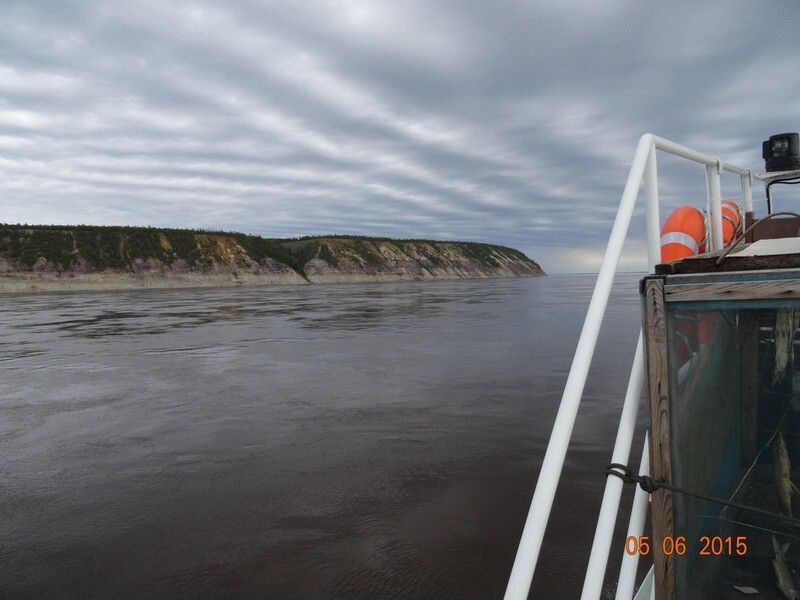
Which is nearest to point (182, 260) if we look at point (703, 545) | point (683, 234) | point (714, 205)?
point (683, 234)

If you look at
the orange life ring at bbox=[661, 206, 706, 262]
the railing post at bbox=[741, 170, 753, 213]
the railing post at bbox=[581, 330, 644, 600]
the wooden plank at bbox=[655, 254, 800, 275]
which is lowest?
the railing post at bbox=[581, 330, 644, 600]

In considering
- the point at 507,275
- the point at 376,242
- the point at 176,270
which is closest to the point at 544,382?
the point at 176,270

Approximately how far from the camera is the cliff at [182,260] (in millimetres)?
45688

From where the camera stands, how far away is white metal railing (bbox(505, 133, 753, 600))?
144 centimetres

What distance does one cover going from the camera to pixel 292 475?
4.40 m

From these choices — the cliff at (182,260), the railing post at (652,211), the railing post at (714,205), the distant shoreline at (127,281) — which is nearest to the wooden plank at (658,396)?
the railing post at (652,211)

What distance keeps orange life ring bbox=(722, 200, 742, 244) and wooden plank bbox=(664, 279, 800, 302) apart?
9.06 ft

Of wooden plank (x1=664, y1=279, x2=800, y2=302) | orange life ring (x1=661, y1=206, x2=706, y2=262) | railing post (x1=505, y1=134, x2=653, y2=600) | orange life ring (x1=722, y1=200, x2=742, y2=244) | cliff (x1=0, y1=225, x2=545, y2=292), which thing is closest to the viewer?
railing post (x1=505, y1=134, x2=653, y2=600)

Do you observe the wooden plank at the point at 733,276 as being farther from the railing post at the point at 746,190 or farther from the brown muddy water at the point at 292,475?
the railing post at the point at 746,190

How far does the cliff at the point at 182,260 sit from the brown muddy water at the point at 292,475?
43.8 meters

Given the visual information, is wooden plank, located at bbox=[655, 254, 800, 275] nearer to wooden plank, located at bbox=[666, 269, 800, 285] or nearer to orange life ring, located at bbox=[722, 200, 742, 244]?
wooden plank, located at bbox=[666, 269, 800, 285]

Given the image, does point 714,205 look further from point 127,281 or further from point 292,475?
point 127,281

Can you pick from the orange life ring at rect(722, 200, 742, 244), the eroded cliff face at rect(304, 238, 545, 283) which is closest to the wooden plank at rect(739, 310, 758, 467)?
the orange life ring at rect(722, 200, 742, 244)

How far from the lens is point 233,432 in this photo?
5.61 metres
